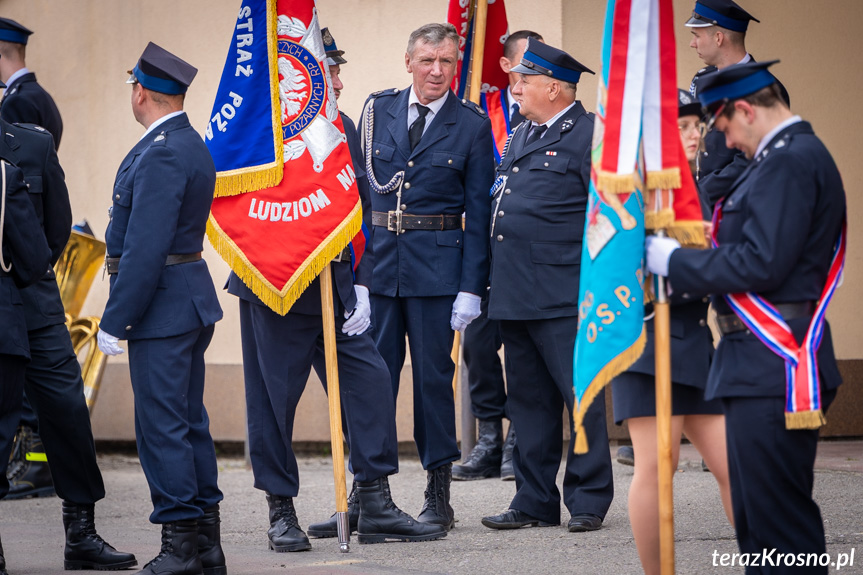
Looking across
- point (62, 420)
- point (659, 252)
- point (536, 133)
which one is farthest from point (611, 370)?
point (62, 420)

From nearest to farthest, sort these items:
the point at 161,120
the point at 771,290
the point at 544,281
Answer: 1. the point at 771,290
2. the point at 161,120
3. the point at 544,281

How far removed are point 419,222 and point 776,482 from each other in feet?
9.00

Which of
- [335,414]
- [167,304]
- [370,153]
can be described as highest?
[370,153]

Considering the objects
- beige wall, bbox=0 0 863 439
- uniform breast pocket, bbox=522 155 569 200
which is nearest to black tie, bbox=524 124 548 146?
uniform breast pocket, bbox=522 155 569 200

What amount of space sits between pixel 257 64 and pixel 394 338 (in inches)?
59.0

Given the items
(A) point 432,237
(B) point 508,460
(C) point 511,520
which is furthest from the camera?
(B) point 508,460

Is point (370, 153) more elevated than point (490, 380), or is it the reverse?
point (370, 153)

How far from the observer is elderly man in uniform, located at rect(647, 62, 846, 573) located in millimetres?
3227

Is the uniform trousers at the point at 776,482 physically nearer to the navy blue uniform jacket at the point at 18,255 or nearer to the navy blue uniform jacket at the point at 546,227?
the navy blue uniform jacket at the point at 546,227

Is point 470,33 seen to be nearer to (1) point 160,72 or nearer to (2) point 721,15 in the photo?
(2) point 721,15


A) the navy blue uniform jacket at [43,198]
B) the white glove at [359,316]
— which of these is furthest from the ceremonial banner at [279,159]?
the navy blue uniform jacket at [43,198]

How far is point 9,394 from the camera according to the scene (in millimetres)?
4734

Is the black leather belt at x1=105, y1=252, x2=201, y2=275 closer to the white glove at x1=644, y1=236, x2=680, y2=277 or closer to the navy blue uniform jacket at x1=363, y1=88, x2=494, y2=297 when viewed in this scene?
the navy blue uniform jacket at x1=363, y1=88, x2=494, y2=297

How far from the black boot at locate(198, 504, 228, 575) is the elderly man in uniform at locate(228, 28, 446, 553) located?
0.49 metres
